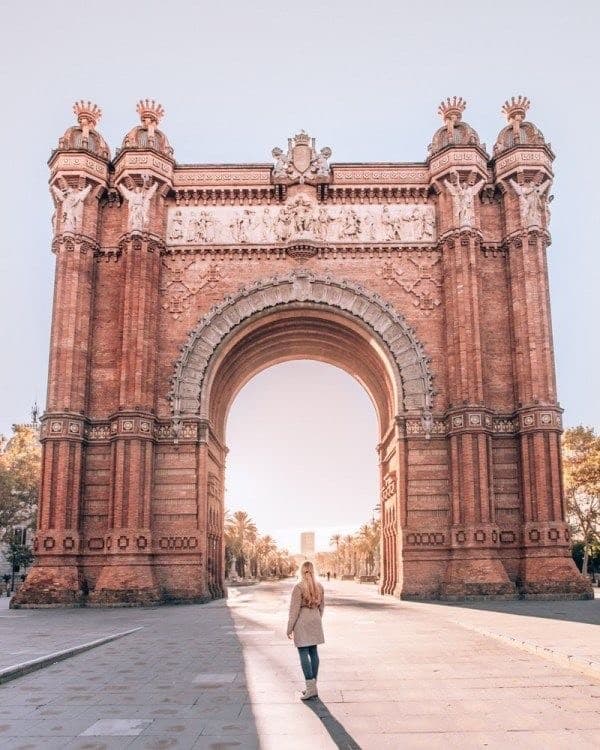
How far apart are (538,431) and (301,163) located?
544 inches

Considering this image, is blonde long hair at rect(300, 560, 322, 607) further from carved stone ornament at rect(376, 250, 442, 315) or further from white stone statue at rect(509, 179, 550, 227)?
white stone statue at rect(509, 179, 550, 227)

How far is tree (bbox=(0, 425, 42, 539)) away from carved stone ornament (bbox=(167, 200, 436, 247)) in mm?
20946

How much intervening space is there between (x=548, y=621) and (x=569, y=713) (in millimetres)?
9731

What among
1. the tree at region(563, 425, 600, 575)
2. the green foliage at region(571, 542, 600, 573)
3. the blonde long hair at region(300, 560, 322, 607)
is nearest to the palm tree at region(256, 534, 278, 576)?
the green foliage at region(571, 542, 600, 573)

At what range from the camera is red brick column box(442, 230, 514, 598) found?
25453 mm

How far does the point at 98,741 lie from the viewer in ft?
21.5

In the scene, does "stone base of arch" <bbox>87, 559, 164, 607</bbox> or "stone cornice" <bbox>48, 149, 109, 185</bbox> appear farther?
"stone cornice" <bbox>48, 149, 109, 185</bbox>

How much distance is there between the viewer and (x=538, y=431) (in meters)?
26.7

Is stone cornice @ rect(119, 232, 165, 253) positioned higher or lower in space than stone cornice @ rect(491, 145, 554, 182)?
lower

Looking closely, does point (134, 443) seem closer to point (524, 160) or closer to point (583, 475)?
point (524, 160)

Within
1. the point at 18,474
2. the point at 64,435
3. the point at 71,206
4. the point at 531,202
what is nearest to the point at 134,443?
the point at 64,435

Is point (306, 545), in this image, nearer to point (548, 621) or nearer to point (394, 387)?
point (394, 387)

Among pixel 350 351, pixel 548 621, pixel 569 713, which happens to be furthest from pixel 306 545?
pixel 569 713

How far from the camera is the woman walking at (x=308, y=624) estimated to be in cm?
840
